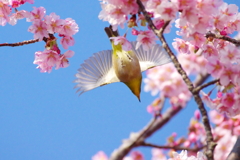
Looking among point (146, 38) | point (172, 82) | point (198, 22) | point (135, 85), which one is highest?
point (172, 82)

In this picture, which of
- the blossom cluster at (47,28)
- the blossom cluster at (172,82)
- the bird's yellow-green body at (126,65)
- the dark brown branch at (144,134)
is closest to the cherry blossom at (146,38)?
the blossom cluster at (47,28)

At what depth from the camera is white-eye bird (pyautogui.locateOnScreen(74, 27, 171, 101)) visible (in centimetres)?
182

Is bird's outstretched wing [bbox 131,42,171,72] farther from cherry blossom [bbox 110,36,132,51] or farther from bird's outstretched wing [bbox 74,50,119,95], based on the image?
cherry blossom [bbox 110,36,132,51]

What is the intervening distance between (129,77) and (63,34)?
20.2 inches

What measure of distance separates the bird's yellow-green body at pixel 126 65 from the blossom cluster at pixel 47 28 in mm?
384

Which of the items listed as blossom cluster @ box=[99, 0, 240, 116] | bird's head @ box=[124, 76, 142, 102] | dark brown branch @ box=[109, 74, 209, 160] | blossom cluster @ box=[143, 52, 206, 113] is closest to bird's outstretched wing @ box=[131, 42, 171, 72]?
bird's head @ box=[124, 76, 142, 102]

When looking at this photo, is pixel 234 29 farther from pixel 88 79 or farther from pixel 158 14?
Answer: pixel 88 79

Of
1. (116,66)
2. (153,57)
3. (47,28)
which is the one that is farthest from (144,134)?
(47,28)

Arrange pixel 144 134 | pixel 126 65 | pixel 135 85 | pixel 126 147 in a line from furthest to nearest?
pixel 144 134, pixel 126 147, pixel 135 85, pixel 126 65

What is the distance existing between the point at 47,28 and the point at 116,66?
1.83ft

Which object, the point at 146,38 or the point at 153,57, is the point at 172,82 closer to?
the point at 153,57

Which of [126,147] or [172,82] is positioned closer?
[126,147]

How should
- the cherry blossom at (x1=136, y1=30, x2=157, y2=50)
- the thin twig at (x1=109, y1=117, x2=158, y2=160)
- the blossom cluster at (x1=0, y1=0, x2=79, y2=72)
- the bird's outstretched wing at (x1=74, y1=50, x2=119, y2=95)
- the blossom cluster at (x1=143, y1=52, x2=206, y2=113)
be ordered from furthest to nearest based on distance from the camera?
the blossom cluster at (x1=143, y1=52, x2=206, y2=113) → the thin twig at (x1=109, y1=117, x2=158, y2=160) → the bird's outstretched wing at (x1=74, y1=50, x2=119, y2=95) → the blossom cluster at (x1=0, y1=0, x2=79, y2=72) → the cherry blossom at (x1=136, y1=30, x2=157, y2=50)

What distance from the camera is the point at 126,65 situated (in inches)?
70.9
